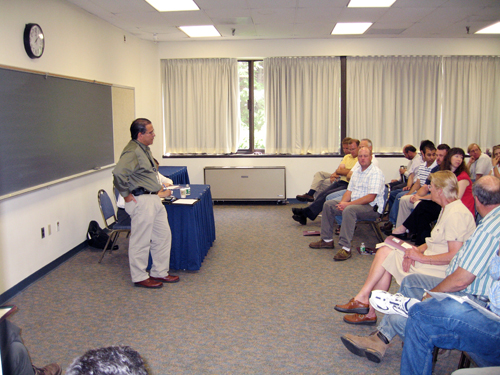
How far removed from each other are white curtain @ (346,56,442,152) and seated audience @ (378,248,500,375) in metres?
6.32

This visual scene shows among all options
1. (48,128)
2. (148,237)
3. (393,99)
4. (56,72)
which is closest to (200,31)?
(56,72)

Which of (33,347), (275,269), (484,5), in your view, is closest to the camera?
(33,347)

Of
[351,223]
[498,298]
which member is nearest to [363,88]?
[351,223]

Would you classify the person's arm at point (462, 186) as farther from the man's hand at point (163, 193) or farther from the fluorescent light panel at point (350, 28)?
the fluorescent light panel at point (350, 28)

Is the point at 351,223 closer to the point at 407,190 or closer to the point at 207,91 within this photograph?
the point at 407,190

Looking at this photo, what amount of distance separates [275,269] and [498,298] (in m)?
2.74

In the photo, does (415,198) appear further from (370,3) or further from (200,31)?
(200,31)

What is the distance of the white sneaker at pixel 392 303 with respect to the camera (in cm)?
247

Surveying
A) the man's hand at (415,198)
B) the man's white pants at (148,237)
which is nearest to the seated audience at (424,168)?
the man's hand at (415,198)

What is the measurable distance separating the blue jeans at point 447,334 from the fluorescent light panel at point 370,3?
4.36 meters

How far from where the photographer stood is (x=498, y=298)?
2072 mm

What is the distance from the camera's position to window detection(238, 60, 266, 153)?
8375 mm

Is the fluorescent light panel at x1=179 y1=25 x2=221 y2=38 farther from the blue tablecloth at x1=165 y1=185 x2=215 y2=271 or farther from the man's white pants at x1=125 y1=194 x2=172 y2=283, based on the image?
the man's white pants at x1=125 y1=194 x2=172 y2=283

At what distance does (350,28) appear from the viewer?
712 centimetres
